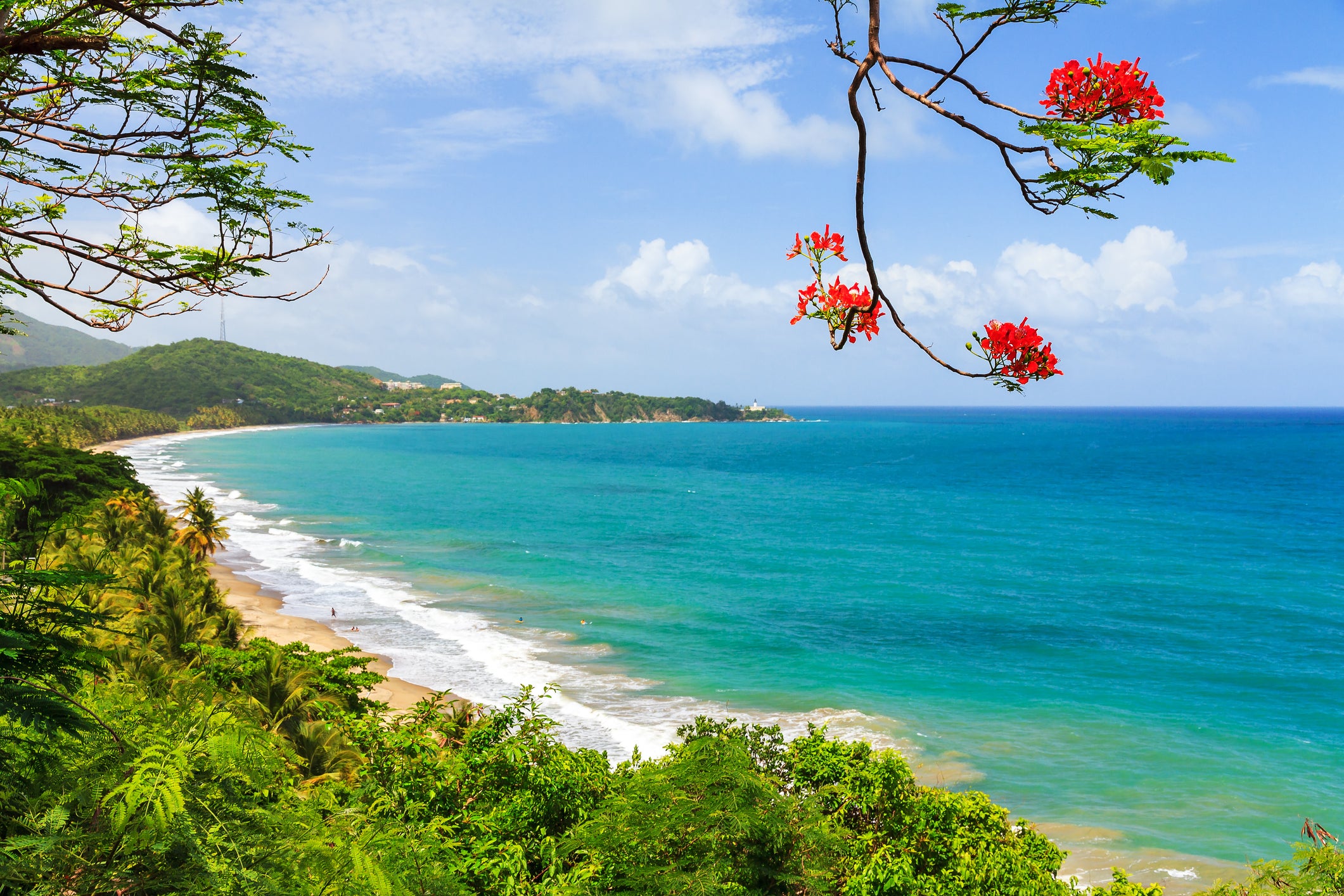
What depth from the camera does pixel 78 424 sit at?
9362 cm

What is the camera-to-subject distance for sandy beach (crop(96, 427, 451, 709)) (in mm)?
22625

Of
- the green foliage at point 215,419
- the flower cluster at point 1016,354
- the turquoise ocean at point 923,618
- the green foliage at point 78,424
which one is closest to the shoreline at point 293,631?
the turquoise ocean at point 923,618

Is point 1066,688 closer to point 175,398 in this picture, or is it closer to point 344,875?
point 344,875

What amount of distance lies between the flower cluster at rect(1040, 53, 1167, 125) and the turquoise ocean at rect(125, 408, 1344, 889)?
17.7 m

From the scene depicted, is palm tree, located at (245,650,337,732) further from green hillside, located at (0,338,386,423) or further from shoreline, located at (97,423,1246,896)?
green hillside, located at (0,338,386,423)

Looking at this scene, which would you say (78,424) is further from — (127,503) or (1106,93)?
(1106,93)

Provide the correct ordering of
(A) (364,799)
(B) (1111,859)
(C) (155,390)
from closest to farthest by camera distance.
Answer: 1. (A) (364,799)
2. (B) (1111,859)
3. (C) (155,390)

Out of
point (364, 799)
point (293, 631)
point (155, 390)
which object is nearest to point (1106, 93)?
point (364, 799)

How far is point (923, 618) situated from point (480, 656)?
19944 mm

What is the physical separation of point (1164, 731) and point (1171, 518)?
1849 inches

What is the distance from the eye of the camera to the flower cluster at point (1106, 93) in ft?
9.91

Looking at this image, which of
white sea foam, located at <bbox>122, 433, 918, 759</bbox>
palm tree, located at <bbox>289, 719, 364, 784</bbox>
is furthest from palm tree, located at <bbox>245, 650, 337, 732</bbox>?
white sea foam, located at <bbox>122, 433, 918, 759</bbox>

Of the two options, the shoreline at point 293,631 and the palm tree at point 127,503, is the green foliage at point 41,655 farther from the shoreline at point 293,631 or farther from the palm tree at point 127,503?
the palm tree at point 127,503

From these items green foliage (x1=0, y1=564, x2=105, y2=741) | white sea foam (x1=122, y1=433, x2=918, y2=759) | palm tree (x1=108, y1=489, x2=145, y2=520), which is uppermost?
green foliage (x1=0, y1=564, x2=105, y2=741)
